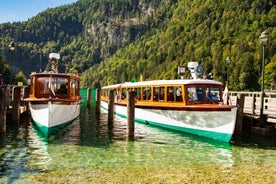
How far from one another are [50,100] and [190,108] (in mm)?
8940

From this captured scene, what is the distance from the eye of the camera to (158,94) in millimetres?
24766

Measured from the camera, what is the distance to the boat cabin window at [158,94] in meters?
24.3

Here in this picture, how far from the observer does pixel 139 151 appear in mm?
16078

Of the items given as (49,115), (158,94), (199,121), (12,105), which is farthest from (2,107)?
(199,121)

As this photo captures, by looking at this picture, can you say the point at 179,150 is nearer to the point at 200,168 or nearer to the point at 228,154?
the point at 228,154

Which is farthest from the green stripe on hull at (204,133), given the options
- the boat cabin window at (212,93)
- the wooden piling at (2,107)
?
the wooden piling at (2,107)

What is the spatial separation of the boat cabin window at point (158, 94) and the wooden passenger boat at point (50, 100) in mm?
6523

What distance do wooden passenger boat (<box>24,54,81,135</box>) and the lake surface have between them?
0.92 m

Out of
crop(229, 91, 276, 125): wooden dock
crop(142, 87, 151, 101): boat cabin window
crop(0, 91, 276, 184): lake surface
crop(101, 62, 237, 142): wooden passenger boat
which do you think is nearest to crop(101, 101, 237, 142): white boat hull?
crop(101, 62, 237, 142): wooden passenger boat

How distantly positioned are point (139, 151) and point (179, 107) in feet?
21.8

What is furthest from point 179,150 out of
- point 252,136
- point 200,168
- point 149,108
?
point 149,108

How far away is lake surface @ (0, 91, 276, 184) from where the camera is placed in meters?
11.5

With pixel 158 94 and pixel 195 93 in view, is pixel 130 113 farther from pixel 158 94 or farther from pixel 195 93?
pixel 158 94

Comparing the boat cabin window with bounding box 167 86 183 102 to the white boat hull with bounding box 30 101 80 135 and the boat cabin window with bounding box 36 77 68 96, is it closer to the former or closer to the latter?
the white boat hull with bounding box 30 101 80 135
